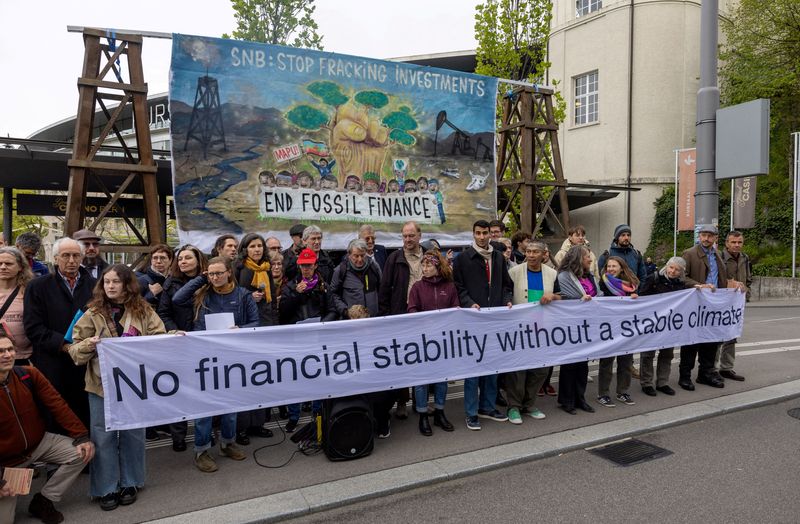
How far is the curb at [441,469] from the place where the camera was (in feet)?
12.4

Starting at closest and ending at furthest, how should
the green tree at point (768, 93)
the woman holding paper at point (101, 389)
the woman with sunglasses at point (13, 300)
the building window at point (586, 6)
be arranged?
the woman holding paper at point (101, 389) < the woman with sunglasses at point (13, 300) < the green tree at point (768, 93) < the building window at point (586, 6)

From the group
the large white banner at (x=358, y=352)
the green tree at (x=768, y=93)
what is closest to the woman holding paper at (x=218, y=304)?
the large white banner at (x=358, y=352)

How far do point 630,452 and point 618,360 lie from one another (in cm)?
176

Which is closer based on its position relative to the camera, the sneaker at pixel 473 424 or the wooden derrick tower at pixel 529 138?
the sneaker at pixel 473 424

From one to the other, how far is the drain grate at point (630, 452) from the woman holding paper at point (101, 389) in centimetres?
386

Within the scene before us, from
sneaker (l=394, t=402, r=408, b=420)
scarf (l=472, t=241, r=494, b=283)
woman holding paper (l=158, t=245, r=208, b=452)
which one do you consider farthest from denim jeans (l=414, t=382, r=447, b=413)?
woman holding paper (l=158, t=245, r=208, b=452)

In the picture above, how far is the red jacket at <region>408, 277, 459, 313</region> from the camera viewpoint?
546 centimetres

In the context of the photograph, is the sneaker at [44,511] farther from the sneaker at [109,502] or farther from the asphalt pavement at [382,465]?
the sneaker at [109,502]

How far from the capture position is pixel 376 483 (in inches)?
165

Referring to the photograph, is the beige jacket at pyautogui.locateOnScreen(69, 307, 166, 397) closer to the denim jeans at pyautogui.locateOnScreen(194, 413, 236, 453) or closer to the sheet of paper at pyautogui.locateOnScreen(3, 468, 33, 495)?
the sheet of paper at pyautogui.locateOnScreen(3, 468, 33, 495)

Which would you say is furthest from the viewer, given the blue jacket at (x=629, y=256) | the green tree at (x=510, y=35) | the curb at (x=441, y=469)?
the green tree at (x=510, y=35)

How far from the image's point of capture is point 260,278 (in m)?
5.39

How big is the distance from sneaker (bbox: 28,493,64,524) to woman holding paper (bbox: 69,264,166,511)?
27 cm

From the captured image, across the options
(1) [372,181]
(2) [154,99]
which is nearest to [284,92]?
(1) [372,181]
